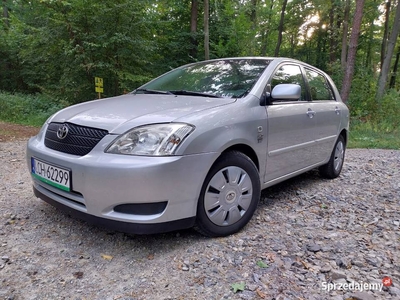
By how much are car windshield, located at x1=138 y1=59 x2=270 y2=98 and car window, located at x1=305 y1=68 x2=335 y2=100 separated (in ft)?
2.99

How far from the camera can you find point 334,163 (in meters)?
3.93

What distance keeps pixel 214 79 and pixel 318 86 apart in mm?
1634

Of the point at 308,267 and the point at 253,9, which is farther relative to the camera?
the point at 253,9

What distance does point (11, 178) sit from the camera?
358cm

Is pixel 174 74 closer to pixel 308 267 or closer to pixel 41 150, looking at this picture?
pixel 41 150

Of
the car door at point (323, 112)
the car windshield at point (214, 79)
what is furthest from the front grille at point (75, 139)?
the car door at point (323, 112)

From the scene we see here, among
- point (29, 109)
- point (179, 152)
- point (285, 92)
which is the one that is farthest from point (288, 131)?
point (29, 109)

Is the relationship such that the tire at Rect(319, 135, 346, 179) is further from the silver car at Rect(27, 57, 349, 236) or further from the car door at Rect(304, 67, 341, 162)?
the silver car at Rect(27, 57, 349, 236)

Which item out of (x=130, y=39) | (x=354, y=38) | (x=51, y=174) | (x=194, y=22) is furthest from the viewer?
(x=194, y=22)

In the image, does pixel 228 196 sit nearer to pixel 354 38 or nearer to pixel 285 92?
pixel 285 92


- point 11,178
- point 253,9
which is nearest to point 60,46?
Answer: point 11,178

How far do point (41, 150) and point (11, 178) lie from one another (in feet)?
6.06

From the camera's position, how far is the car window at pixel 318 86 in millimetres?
3494

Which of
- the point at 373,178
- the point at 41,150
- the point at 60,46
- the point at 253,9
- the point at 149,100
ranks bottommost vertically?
the point at 373,178
